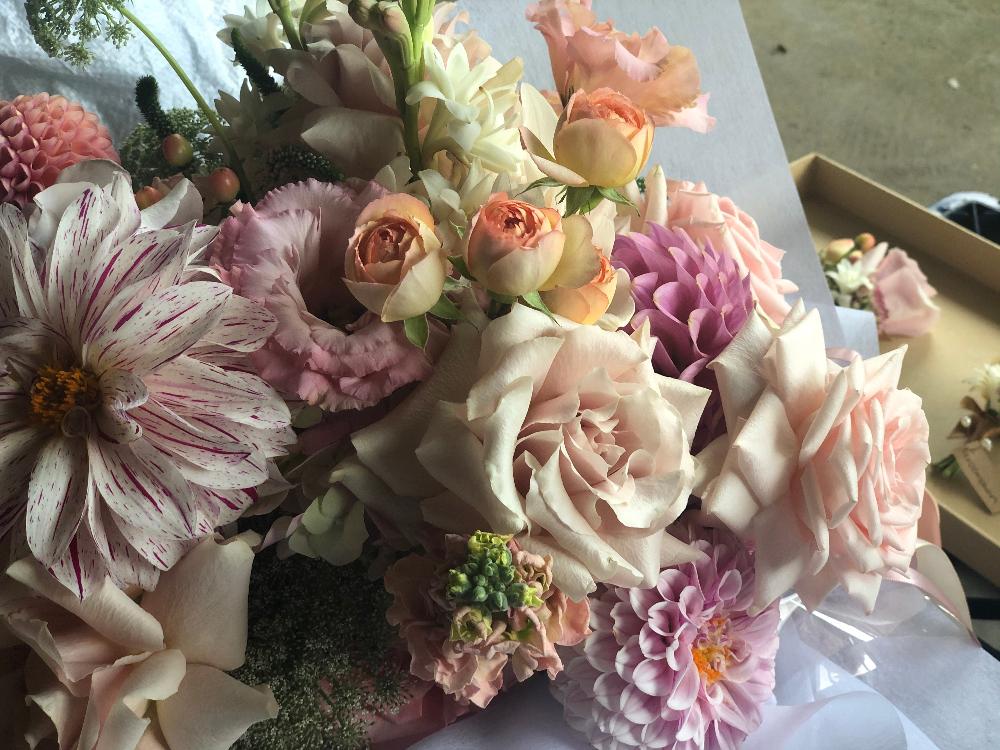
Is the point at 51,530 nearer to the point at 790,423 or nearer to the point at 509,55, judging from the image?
the point at 790,423

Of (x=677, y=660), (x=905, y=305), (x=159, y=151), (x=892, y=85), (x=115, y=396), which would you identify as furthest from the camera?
(x=892, y=85)

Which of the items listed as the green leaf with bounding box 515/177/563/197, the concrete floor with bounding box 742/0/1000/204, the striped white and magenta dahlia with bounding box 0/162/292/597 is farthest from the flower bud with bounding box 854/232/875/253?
the striped white and magenta dahlia with bounding box 0/162/292/597

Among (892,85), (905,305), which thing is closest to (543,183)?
(905,305)

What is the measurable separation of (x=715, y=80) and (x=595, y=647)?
1.53 ft

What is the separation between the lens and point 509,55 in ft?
2.19

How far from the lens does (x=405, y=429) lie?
37 cm

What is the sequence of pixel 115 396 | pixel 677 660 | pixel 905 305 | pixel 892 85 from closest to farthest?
pixel 115 396 < pixel 677 660 < pixel 905 305 < pixel 892 85

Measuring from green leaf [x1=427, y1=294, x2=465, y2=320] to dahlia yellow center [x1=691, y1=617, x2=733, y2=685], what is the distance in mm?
205

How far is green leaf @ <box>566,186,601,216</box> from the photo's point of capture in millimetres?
405

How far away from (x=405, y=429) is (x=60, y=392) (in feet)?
0.44

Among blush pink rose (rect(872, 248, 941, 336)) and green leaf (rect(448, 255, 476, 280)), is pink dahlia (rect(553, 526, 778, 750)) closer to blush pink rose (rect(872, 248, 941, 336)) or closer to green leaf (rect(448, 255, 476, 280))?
green leaf (rect(448, 255, 476, 280))

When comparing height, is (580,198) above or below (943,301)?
above

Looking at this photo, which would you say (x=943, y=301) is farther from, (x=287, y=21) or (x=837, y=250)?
(x=287, y=21)

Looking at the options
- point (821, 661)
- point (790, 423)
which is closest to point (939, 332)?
point (821, 661)
